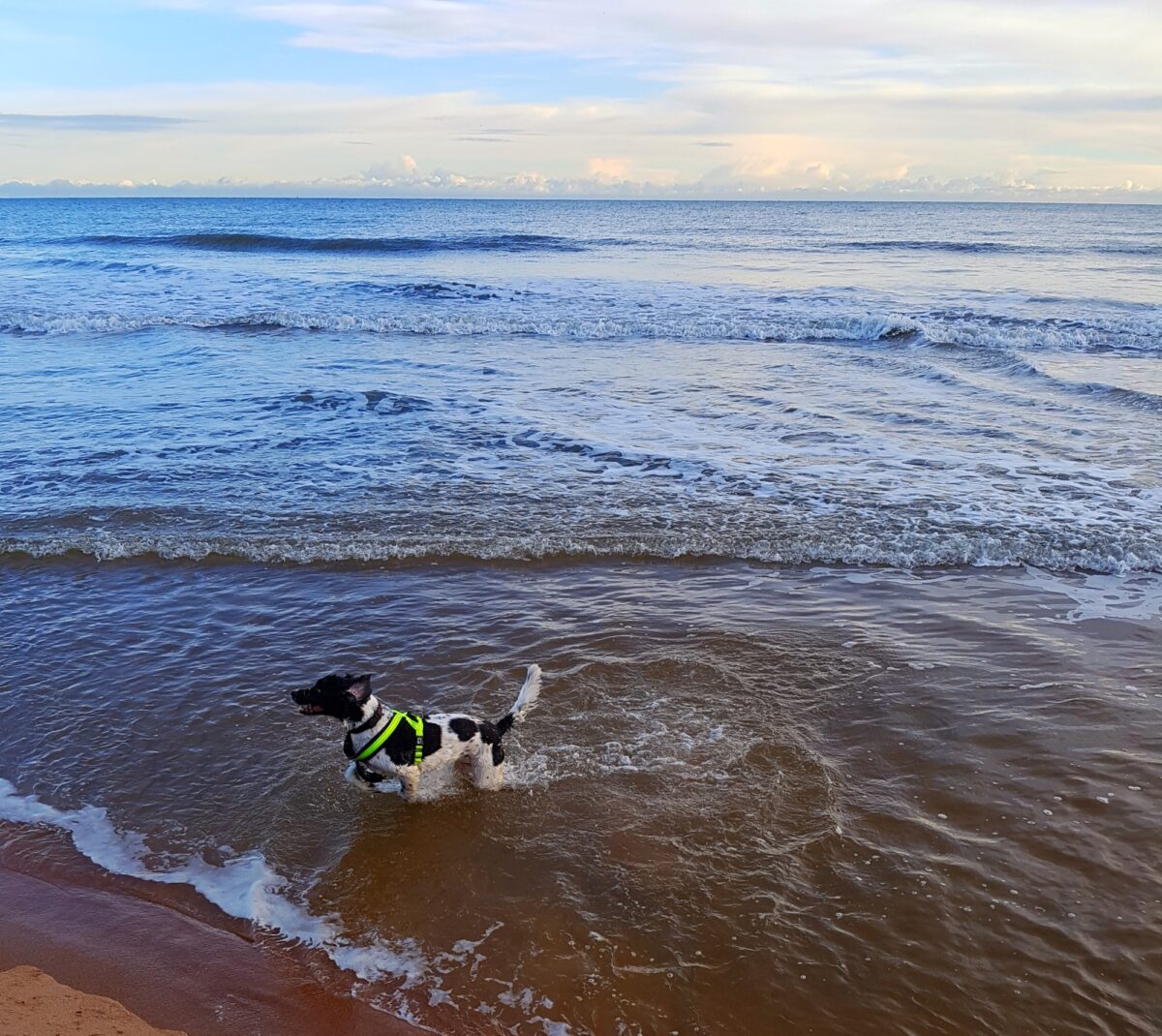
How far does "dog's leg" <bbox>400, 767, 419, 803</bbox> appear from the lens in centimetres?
527

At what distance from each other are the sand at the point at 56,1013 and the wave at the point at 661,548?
17.7 feet

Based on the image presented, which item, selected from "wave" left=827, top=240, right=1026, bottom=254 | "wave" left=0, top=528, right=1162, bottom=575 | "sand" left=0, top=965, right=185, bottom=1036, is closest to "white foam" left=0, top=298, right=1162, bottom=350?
"wave" left=0, top=528, right=1162, bottom=575

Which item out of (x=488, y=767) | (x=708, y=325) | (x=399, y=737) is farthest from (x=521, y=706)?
(x=708, y=325)

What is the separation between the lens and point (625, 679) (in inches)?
269

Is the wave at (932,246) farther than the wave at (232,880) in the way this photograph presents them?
Yes

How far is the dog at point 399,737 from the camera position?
5156 mm

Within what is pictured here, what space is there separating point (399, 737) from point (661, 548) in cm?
459

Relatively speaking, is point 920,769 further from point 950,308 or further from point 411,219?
point 411,219

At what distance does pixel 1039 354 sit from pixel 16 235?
65673 millimetres

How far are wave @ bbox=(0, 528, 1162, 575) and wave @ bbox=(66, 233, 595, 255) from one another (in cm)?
4148

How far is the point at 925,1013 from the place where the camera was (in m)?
4.00

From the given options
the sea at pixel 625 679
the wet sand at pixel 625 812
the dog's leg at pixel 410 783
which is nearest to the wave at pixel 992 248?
the sea at pixel 625 679

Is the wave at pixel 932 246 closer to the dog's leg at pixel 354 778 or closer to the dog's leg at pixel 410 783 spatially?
the dog's leg at pixel 410 783

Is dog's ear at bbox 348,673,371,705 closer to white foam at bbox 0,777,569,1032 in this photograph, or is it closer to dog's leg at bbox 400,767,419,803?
dog's leg at bbox 400,767,419,803
